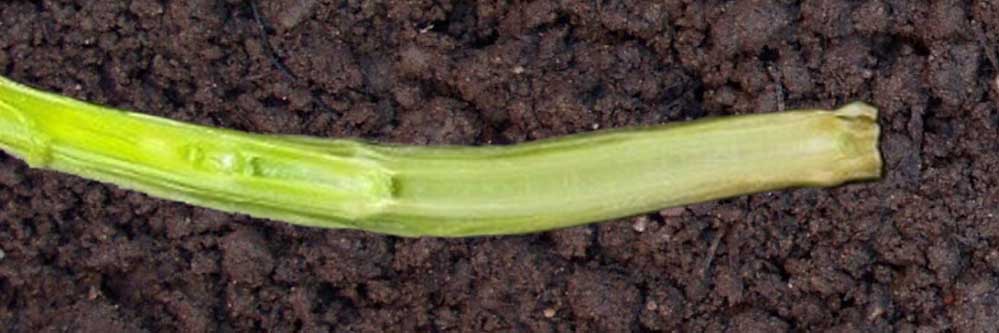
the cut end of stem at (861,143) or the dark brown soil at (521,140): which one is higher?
the cut end of stem at (861,143)

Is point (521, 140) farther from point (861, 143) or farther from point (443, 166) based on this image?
point (861, 143)

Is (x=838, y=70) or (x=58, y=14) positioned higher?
(x=838, y=70)

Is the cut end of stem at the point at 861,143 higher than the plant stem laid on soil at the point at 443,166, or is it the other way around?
the cut end of stem at the point at 861,143

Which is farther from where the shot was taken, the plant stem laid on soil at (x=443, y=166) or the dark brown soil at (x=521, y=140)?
the dark brown soil at (x=521, y=140)

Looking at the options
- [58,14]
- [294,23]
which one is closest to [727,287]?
[294,23]

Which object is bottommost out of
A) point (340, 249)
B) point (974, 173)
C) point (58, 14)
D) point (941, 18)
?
point (340, 249)

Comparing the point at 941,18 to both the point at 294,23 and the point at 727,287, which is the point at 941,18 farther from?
the point at 294,23
